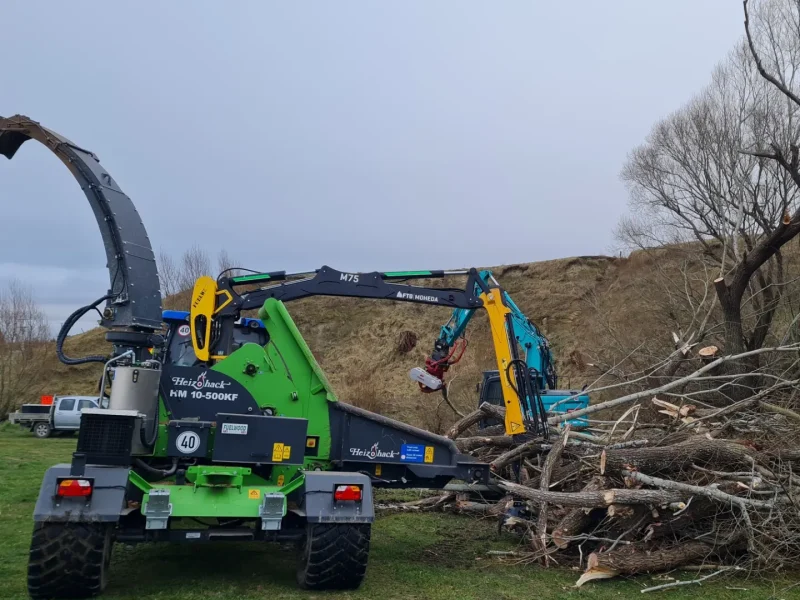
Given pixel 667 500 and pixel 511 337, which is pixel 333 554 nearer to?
pixel 511 337

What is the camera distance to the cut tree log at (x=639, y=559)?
6574mm

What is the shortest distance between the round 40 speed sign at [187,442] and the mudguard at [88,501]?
61 centimetres

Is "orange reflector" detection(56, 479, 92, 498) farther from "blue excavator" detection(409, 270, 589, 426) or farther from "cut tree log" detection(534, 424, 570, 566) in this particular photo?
"cut tree log" detection(534, 424, 570, 566)

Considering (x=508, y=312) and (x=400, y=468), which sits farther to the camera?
(x=508, y=312)

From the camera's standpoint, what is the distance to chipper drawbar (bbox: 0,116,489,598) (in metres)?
5.33

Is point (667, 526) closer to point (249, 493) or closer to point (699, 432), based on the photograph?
point (699, 432)

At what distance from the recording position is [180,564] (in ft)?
22.7

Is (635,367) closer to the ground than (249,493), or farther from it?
farther from it

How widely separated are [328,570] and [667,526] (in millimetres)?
3554

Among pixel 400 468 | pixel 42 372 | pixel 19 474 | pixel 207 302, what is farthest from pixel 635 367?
pixel 42 372

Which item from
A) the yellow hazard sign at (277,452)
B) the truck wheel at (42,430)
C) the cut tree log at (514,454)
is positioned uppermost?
the yellow hazard sign at (277,452)

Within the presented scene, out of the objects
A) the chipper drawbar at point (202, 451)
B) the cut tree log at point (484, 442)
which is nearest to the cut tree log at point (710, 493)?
the chipper drawbar at point (202, 451)

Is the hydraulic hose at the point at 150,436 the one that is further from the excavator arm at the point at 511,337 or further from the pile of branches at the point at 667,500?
the pile of branches at the point at 667,500

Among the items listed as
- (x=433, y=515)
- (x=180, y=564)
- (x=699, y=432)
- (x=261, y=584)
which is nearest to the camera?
(x=261, y=584)
